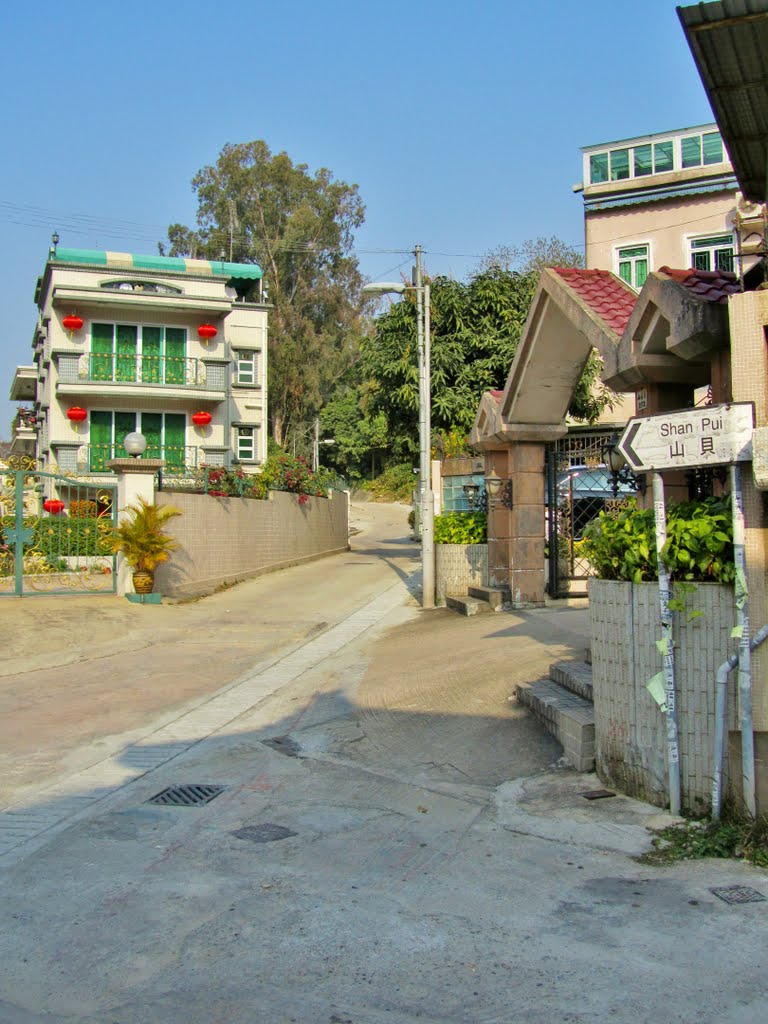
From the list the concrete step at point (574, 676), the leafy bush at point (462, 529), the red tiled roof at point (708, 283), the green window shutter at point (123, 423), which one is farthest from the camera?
the green window shutter at point (123, 423)

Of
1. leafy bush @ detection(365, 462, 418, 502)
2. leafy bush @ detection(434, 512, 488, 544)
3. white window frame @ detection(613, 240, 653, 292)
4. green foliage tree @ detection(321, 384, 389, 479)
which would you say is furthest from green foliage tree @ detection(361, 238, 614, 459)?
leafy bush @ detection(365, 462, 418, 502)

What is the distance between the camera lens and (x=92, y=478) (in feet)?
98.6

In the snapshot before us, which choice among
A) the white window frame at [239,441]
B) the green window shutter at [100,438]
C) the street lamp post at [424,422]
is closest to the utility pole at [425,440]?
the street lamp post at [424,422]

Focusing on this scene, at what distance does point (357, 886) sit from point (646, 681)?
7.05 feet

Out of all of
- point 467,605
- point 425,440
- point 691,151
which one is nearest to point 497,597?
point 467,605

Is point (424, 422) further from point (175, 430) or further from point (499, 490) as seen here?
point (175, 430)

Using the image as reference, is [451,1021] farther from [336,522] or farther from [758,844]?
[336,522]

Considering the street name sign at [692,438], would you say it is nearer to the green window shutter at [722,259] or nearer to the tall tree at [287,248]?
the green window shutter at [722,259]

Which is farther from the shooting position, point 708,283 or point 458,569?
point 458,569

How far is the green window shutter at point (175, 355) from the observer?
104 ft

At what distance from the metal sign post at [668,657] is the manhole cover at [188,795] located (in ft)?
9.62

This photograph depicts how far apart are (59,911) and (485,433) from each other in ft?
34.3

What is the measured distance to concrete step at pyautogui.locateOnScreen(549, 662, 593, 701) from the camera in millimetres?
7449

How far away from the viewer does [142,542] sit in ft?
50.2
